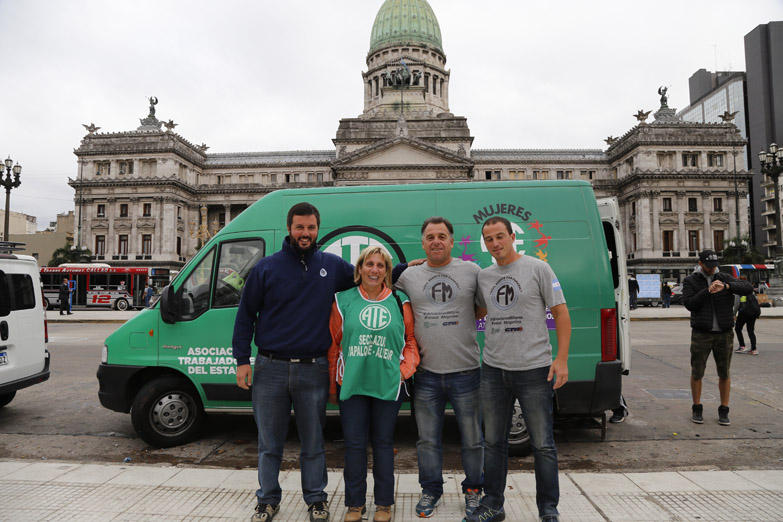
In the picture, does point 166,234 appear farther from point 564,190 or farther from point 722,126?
point 722,126

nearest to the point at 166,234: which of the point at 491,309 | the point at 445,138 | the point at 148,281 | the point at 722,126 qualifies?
the point at 148,281

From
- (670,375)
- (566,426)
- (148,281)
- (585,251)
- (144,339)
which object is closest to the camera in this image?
(585,251)

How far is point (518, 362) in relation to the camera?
3580mm

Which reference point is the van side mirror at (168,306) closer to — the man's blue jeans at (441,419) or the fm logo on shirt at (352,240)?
the fm logo on shirt at (352,240)

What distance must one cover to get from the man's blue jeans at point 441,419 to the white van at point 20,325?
6093 millimetres

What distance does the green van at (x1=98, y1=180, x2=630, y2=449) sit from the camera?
5398 mm

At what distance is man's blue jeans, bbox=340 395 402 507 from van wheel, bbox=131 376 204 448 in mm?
2925

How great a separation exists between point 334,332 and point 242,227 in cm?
253

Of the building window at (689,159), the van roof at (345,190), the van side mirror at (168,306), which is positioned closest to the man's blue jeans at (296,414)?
the van side mirror at (168,306)

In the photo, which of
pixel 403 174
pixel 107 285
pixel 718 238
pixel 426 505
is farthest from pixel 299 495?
pixel 718 238

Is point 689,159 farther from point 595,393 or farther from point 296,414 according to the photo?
point 296,414

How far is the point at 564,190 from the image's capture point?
18.4 ft

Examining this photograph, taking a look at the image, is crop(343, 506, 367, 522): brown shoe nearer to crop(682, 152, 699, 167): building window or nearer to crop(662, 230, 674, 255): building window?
crop(662, 230, 674, 255): building window

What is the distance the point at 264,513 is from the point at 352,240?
9.54 feet
